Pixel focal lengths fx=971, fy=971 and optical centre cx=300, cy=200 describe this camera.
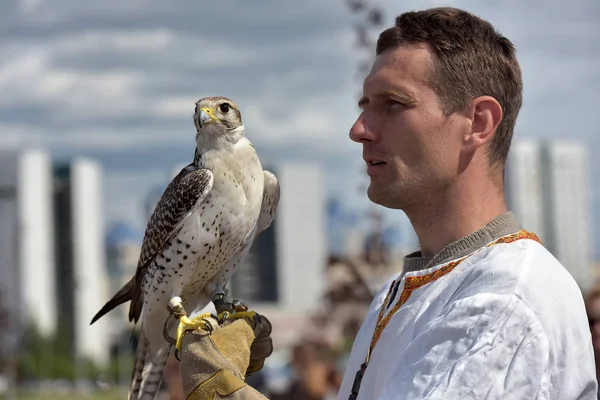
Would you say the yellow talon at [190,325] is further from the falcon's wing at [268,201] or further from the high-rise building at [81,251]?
the high-rise building at [81,251]

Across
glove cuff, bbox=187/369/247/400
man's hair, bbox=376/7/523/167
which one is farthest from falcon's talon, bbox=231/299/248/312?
man's hair, bbox=376/7/523/167

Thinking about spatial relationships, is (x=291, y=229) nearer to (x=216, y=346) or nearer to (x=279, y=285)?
(x=279, y=285)

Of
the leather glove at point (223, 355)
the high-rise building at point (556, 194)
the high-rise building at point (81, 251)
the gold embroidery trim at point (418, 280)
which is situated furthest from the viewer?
the high-rise building at point (81, 251)

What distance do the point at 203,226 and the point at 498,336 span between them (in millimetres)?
1389

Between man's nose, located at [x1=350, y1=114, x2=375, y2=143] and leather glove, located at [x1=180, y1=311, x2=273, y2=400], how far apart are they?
23.2 inches

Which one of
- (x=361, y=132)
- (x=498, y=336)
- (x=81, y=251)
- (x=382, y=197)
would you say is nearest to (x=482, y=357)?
(x=498, y=336)

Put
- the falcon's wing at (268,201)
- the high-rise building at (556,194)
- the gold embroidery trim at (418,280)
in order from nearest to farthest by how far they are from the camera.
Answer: the gold embroidery trim at (418,280)
the falcon's wing at (268,201)
the high-rise building at (556,194)

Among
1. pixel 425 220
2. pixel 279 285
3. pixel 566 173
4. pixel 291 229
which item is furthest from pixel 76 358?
pixel 425 220

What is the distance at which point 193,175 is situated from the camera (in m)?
3.00

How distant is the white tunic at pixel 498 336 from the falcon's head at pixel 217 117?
127 cm

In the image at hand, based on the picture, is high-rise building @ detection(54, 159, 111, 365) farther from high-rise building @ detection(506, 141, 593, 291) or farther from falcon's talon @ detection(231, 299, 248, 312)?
falcon's talon @ detection(231, 299, 248, 312)

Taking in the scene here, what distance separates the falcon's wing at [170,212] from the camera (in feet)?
9.81

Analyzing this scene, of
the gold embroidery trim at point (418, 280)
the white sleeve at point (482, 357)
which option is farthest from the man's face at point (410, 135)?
the white sleeve at point (482, 357)

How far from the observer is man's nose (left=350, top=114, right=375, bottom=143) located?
6.95ft
